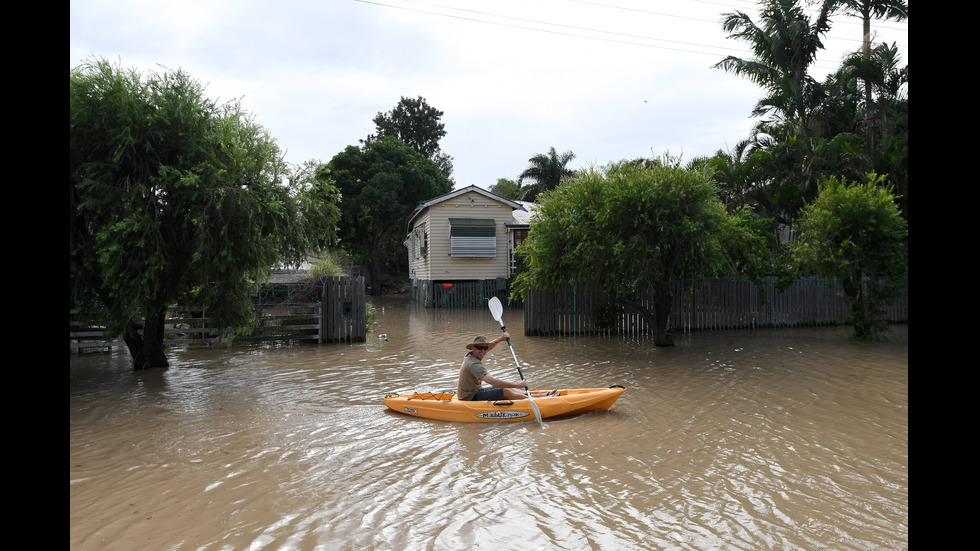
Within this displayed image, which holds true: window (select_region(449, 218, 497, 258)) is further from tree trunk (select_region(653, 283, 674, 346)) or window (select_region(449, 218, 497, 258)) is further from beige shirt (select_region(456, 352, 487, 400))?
beige shirt (select_region(456, 352, 487, 400))

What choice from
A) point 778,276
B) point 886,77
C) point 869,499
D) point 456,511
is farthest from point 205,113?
point 886,77

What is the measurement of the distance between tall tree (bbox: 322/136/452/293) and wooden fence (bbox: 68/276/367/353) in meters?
24.5

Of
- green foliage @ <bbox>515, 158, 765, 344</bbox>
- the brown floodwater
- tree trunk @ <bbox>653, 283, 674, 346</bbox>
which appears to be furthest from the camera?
tree trunk @ <bbox>653, 283, 674, 346</bbox>

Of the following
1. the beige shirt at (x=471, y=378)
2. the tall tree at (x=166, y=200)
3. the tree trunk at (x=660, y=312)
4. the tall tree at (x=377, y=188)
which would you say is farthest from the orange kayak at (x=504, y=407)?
the tall tree at (x=377, y=188)

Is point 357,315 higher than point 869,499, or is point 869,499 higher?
point 357,315

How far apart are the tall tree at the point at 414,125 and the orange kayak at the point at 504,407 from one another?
50.6m

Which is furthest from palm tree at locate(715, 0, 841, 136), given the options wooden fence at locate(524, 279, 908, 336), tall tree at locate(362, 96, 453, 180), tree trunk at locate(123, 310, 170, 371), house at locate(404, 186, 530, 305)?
tall tree at locate(362, 96, 453, 180)

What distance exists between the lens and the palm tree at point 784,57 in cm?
2512

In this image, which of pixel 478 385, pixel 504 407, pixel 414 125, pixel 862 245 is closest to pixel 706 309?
pixel 862 245

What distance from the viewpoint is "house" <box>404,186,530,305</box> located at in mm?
30969

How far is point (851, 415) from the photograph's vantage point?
8.59m

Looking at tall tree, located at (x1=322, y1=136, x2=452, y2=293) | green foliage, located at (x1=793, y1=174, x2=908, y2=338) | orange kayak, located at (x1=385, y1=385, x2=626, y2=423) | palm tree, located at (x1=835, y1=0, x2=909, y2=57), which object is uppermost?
palm tree, located at (x1=835, y1=0, x2=909, y2=57)
